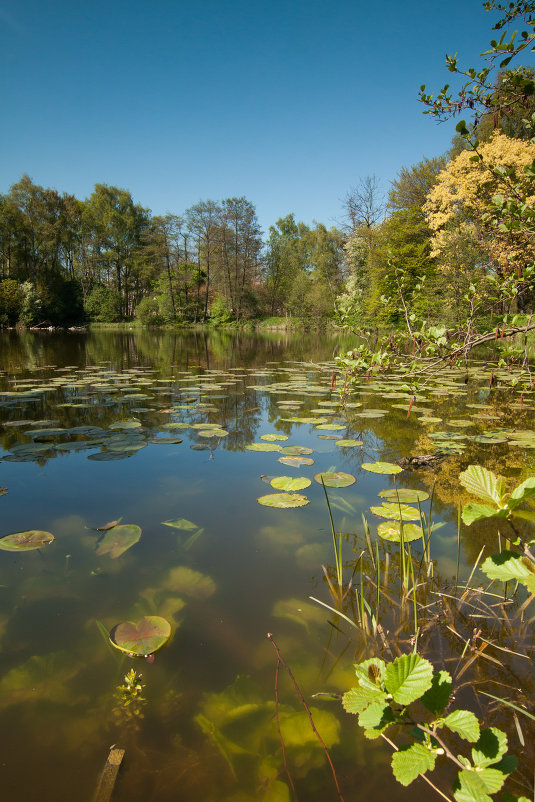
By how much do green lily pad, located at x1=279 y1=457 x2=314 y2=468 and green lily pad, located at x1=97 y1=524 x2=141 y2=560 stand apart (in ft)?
4.54

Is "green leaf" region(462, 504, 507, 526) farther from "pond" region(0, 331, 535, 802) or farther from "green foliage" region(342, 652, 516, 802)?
"pond" region(0, 331, 535, 802)

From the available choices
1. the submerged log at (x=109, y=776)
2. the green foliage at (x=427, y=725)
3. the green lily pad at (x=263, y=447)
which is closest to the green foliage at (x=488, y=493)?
the green foliage at (x=427, y=725)

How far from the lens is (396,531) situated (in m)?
2.11

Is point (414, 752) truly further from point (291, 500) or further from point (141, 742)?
point (291, 500)

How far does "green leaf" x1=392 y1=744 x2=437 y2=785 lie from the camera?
1.87 feet

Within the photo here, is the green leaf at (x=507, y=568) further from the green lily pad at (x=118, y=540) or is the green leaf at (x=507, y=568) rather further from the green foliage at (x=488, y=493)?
the green lily pad at (x=118, y=540)

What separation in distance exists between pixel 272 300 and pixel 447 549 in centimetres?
3850

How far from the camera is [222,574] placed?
5.94 feet

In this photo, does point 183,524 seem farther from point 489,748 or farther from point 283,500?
point 489,748

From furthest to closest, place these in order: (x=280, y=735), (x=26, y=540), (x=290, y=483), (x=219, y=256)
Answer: (x=219, y=256) < (x=290, y=483) < (x=26, y=540) < (x=280, y=735)

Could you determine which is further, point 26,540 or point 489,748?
point 26,540

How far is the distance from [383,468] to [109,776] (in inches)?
96.5

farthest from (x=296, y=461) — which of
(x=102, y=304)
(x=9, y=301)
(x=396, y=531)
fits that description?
(x=102, y=304)

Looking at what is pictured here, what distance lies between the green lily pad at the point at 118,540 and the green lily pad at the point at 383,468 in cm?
178
